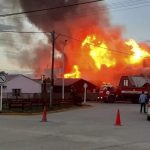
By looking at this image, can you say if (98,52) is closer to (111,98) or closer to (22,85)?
(22,85)

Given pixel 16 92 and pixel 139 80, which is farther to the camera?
pixel 16 92

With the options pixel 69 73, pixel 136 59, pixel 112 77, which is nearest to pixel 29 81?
pixel 69 73

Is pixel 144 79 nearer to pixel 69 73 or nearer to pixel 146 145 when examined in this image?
pixel 69 73

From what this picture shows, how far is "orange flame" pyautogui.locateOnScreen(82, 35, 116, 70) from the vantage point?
70700 millimetres

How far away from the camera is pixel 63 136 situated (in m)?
16.4

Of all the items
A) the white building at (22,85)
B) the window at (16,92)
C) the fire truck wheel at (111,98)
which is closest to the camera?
the fire truck wheel at (111,98)

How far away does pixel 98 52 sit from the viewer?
244 ft

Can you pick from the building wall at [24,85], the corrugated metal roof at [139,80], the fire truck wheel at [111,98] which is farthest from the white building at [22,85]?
the corrugated metal roof at [139,80]

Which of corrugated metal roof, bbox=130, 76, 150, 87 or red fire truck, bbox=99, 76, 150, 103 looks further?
corrugated metal roof, bbox=130, 76, 150, 87

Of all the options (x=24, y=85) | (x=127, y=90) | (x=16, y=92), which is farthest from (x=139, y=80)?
(x=24, y=85)

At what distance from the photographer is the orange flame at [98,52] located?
70700mm

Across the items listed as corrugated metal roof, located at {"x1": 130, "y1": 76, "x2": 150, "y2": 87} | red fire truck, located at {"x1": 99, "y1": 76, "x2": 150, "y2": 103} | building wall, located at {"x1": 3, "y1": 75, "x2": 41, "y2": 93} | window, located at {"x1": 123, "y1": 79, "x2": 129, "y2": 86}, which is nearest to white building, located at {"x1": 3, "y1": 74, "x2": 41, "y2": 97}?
building wall, located at {"x1": 3, "y1": 75, "x2": 41, "y2": 93}

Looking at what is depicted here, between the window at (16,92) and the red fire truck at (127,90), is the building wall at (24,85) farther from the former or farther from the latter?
the red fire truck at (127,90)

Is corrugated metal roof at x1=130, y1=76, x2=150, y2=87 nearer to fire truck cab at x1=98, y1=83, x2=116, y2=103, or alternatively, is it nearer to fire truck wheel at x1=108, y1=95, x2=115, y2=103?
fire truck cab at x1=98, y1=83, x2=116, y2=103
